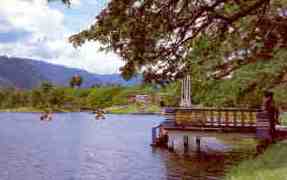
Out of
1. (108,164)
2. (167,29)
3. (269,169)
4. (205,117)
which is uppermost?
(167,29)

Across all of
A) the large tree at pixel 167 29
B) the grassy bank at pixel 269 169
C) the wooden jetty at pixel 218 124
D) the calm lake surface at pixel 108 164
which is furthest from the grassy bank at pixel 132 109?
the large tree at pixel 167 29

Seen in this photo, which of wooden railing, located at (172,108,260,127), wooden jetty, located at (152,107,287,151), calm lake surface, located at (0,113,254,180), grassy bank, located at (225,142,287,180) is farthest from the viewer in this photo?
wooden railing, located at (172,108,260,127)

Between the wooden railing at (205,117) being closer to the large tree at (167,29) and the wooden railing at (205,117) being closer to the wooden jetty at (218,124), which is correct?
the wooden jetty at (218,124)

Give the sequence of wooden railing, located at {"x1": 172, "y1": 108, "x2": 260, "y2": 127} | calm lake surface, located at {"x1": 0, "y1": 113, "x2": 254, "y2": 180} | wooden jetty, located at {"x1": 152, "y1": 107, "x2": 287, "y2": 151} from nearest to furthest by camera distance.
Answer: calm lake surface, located at {"x1": 0, "y1": 113, "x2": 254, "y2": 180}
wooden jetty, located at {"x1": 152, "y1": 107, "x2": 287, "y2": 151}
wooden railing, located at {"x1": 172, "y1": 108, "x2": 260, "y2": 127}

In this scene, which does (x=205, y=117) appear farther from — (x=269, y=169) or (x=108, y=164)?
(x=269, y=169)

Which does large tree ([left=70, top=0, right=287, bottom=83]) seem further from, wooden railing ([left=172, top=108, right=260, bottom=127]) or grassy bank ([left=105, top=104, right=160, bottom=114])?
grassy bank ([left=105, top=104, right=160, bottom=114])

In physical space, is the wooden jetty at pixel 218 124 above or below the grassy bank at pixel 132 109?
below

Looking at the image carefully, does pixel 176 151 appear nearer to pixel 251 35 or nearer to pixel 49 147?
pixel 49 147

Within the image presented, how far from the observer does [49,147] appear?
1587 inches

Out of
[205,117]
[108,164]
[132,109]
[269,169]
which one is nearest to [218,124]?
[205,117]

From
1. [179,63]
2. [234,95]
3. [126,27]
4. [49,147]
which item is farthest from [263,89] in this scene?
[49,147]

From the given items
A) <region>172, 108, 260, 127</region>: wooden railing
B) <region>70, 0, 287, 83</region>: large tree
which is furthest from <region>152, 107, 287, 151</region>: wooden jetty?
<region>70, 0, 287, 83</region>: large tree

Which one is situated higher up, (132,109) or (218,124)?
(132,109)

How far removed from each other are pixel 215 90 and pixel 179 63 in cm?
1682
